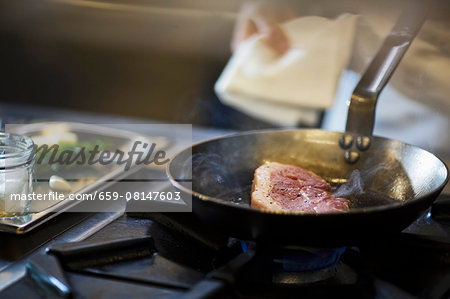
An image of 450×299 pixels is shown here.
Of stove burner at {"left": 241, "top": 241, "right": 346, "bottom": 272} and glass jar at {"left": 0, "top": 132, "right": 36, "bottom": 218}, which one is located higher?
glass jar at {"left": 0, "top": 132, "right": 36, "bottom": 218}

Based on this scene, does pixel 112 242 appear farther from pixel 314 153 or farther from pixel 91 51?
pixel 91 51

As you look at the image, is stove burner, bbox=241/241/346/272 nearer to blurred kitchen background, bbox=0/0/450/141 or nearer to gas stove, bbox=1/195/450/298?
gas stove, bbox=1/195/450/298

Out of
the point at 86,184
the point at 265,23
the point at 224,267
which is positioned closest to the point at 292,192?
the point at 224,267

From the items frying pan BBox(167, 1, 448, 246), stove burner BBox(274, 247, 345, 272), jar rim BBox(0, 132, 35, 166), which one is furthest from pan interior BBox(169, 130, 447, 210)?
jar rim BBox(0, 132, 35, 166)

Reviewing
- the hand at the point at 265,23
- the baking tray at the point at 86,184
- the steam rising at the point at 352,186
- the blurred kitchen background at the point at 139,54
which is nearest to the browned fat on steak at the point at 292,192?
the steam rising at the point at 352,186

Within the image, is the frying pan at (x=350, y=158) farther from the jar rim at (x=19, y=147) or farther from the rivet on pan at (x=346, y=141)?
the jar rim at (x=19, y=147)

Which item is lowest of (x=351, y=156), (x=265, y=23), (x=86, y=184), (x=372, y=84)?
(x=86, y=184)

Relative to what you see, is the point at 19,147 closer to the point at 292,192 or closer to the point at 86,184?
the point at 86,184
